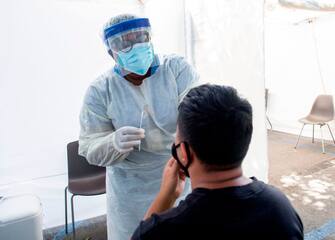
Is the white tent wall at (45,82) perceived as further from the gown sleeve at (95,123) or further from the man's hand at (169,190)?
the man's hand at (169,190)

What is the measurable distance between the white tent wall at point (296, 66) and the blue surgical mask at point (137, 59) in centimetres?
354

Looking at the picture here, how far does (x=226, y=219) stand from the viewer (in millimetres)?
599

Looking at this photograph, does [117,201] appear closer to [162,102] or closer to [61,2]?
[162,102]

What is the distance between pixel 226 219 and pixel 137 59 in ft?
2.27

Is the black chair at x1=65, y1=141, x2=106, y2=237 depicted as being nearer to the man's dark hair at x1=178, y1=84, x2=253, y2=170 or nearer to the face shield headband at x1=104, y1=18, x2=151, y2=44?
the face shield headband at x1=104, y1=18, x2=151, y2=44

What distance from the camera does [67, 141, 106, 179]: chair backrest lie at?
2297 millimetres

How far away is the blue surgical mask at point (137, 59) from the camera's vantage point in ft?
3.53

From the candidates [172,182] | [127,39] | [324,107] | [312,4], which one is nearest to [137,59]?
[127,39]

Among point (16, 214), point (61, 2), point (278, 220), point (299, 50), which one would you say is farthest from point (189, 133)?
point (299, 50)

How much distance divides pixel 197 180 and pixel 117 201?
611 millimetres

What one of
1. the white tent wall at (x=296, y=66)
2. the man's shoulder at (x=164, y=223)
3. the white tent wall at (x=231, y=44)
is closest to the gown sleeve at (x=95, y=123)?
the man's shoulder at (x=164, y=223)

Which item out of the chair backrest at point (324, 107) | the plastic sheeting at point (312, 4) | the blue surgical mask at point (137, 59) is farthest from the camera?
the chair backrest at point (324, 107)

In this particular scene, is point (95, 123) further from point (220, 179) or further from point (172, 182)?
point (220, 179)

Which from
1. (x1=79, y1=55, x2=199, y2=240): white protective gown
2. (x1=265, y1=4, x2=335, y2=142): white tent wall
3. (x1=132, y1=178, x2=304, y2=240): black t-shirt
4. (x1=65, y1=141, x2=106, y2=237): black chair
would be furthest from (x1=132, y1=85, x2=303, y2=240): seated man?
(x1=265, y1=4, x2=335, y2=142): white tent wall
